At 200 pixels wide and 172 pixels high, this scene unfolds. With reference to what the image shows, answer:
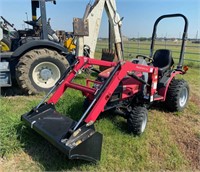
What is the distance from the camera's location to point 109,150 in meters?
3.08

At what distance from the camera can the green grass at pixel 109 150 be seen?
9.23 ft

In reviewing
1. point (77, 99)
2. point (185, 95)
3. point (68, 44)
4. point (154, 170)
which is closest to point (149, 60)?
point (185, 95)

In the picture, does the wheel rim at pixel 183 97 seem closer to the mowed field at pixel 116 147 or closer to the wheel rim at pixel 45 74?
the mowed field at pixel 116 147

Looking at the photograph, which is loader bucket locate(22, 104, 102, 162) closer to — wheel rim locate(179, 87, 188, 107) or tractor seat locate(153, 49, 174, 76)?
tractor seat locate(153, 49, 174, 76)

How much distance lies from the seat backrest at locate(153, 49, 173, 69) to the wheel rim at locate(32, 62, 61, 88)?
2.13 metres

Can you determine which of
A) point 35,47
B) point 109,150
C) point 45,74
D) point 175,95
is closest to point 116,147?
point 109,150

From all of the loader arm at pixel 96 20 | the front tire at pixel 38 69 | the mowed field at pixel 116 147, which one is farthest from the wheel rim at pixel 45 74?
the loader arm at pixel 96 20

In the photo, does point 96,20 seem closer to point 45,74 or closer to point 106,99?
point 45,74

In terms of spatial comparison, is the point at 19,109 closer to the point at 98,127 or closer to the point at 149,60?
the point at 98,127

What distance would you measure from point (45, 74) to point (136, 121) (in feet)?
8.55

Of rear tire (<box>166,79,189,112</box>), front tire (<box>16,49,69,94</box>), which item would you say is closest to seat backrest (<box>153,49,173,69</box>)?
rear tire (<box>166,79,189,112</box>)

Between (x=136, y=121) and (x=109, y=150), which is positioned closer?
(x=109, y=150)

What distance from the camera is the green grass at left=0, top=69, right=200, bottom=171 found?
2814 millimetres

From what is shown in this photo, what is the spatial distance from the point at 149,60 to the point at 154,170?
233 cm
